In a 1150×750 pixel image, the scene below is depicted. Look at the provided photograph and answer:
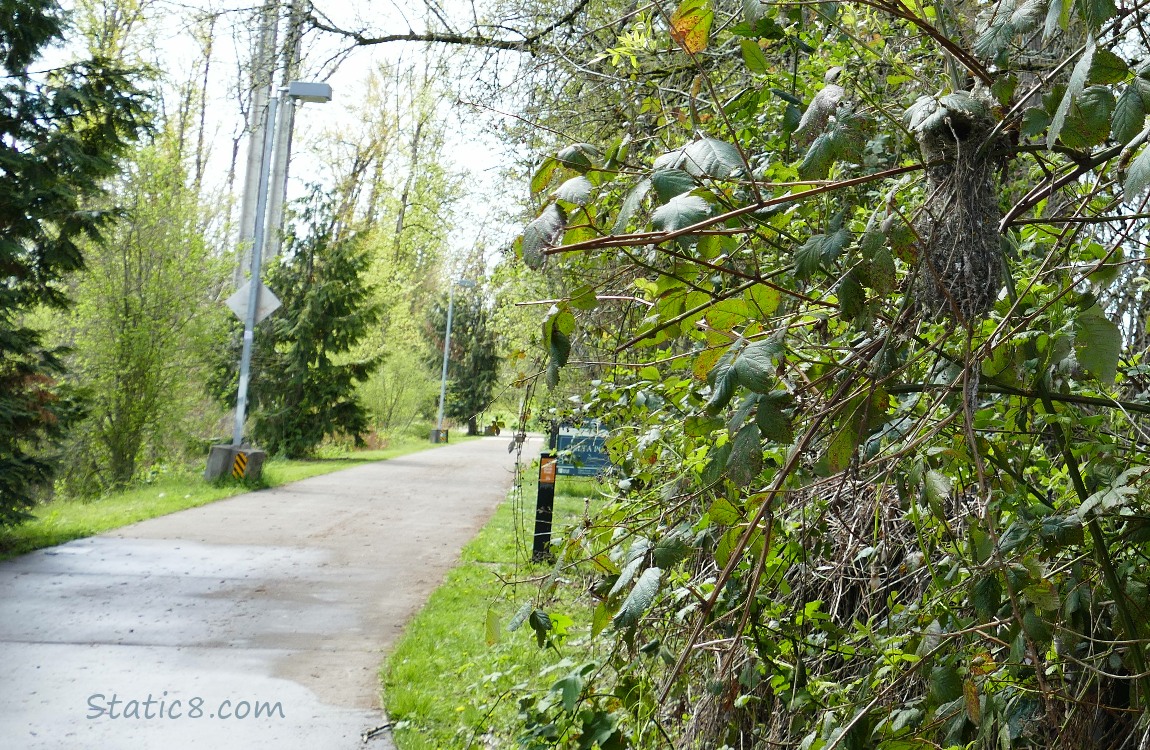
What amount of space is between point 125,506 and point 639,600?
1311 cm

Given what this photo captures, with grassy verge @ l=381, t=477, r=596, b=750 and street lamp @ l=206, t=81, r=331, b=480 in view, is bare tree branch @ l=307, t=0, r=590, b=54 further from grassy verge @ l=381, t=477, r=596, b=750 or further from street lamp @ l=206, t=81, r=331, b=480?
street lamp @ l=206, t=81, r=331, b=480

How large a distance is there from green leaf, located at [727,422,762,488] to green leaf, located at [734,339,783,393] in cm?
11

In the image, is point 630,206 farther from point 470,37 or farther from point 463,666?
point 470,37

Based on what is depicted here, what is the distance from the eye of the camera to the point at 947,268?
1741 millimetres

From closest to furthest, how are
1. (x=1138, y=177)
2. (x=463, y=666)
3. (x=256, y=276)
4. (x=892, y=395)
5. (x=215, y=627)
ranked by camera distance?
1. (x=1138, y=177)
2. (x=892, y=395)
3. (x=463, y=666)
4. (x=215, y=627)
5. (x=256, y=276)

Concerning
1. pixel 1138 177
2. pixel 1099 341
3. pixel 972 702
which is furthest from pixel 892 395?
pixel 1138 177

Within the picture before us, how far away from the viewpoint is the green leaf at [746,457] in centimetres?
164

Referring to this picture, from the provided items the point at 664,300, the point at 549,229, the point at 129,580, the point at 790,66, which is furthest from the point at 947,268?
the point at 129,580

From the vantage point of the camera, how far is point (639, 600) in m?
1.98

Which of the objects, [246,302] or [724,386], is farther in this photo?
[246,302]

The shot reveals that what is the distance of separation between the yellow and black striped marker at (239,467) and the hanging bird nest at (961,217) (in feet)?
51.1

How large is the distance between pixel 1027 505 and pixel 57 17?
11.0 meters

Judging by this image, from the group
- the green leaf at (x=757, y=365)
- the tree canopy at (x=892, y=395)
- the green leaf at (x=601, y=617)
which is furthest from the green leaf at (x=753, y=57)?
the green leaf at (x=601, y=617)

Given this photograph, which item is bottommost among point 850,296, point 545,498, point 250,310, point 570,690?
point 545,498
